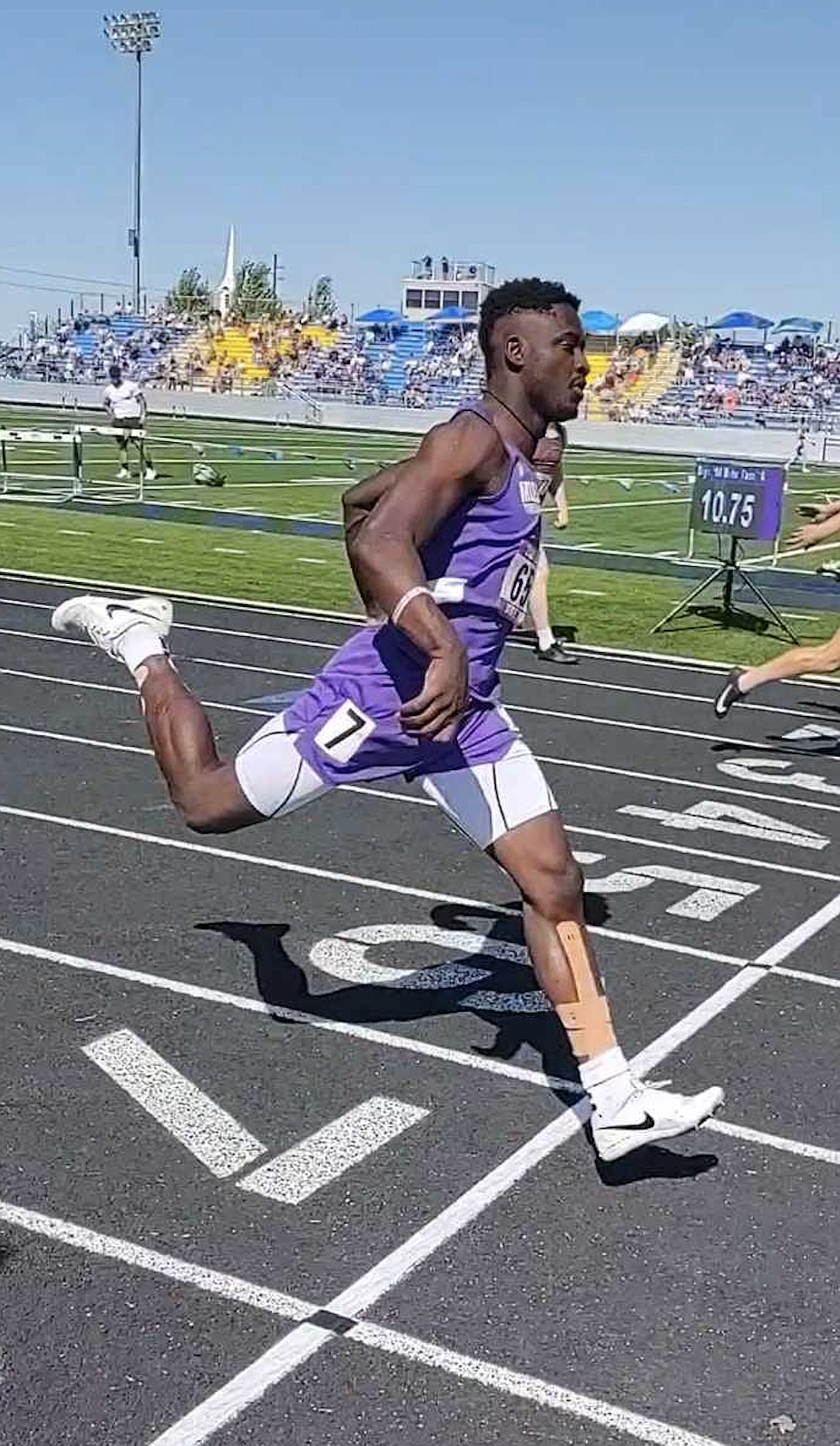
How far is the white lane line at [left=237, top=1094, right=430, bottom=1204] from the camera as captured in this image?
3.96 meters

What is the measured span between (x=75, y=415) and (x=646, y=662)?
38400mm

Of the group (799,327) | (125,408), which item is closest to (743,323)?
(799,327)

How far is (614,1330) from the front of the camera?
3393mm

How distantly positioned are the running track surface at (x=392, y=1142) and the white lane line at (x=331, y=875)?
0.02m

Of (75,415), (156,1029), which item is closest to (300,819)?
(156,1029)

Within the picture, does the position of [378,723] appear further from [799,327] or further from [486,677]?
[799,327]

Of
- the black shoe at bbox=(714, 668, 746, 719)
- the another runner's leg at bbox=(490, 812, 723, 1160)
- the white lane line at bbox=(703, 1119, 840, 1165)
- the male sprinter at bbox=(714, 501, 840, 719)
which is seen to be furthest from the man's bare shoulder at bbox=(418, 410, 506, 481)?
the black shoe at bbox=(714, 668, 746, 719)

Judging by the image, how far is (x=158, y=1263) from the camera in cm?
359

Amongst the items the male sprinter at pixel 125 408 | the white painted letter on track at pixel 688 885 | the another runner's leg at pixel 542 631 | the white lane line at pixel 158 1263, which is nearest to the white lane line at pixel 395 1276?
the white lane line at pixel 158 1263

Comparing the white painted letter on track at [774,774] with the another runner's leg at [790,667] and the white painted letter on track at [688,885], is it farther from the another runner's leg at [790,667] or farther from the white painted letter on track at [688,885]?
the white painted letter on track at [688,885]

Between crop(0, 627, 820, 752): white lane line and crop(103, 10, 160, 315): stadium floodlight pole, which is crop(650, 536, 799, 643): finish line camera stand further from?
crop(103, 10, 160, 315): stadium floodlight pole

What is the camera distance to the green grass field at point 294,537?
1444 cm

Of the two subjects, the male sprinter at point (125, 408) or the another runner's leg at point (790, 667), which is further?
the male sprinter at point (125, 408)

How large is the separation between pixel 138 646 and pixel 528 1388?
8.76 ft
